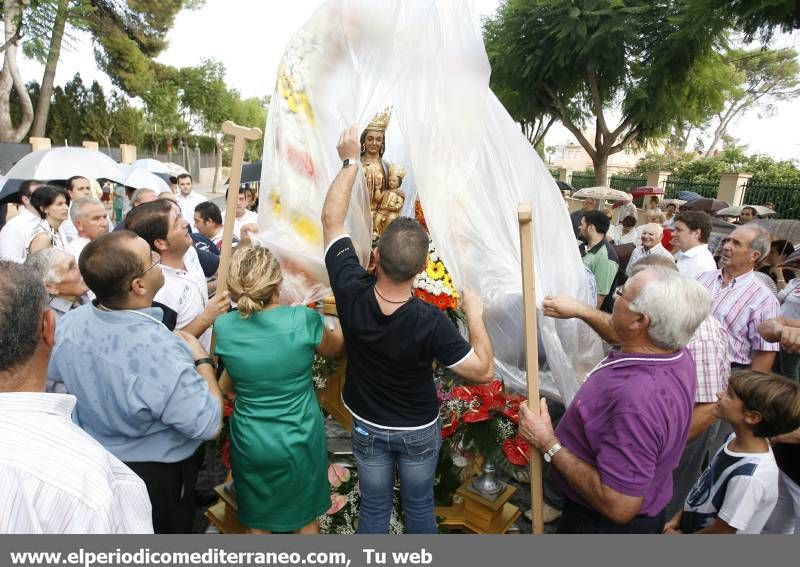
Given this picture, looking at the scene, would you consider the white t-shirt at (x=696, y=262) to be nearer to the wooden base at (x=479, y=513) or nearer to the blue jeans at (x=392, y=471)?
the wooden base at (x=479, y=513)

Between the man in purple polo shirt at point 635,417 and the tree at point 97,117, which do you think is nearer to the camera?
the man in purple polo shirt at point 635,417

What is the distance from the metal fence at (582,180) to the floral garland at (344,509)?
23.1 meters

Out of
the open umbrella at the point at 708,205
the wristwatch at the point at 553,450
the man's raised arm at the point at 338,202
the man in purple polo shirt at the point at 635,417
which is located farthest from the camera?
the open umbrella at the point at 708,205

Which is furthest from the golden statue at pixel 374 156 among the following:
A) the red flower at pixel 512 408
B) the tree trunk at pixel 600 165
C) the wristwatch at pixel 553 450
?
the tree trunk at pixel 600 165

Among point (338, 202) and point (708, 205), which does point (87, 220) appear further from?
point (708, 205)

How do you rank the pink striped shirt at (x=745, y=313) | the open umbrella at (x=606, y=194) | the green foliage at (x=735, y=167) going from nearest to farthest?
the pink striped shirt at (x=745, y=313), the open umbrella at (x=606, y=194), the green foliage at (x=735, y=167)

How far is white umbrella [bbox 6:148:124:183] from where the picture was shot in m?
6.68

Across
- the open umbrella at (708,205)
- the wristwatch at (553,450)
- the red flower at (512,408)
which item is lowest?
the red flower at (512,408)

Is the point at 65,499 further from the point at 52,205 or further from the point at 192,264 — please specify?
the point at 52,205

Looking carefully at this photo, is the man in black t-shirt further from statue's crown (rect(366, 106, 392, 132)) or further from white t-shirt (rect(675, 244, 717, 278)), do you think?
white t-shirt (rect(675, 244, 717, 278))

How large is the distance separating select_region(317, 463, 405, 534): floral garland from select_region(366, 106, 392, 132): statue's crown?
207 centimetres

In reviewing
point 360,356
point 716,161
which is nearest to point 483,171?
point 360,356

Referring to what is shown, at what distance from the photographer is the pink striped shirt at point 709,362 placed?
2.53 metres

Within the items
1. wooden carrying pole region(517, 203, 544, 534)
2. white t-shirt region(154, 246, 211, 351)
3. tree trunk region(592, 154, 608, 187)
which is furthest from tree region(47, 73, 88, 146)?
wooden carrying pole region(517, 203, 544, 534)
